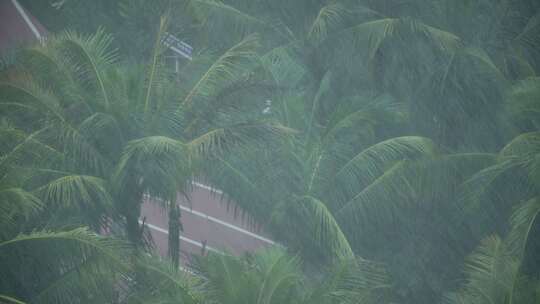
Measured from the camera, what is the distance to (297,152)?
1046 centimetres

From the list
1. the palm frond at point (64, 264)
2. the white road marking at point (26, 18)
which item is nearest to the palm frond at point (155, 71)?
the palm frond at point (64, 264)

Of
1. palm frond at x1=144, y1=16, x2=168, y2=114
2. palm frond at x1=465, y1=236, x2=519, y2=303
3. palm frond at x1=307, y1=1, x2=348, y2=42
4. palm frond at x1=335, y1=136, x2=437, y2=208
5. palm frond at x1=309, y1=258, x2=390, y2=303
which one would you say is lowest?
palm frond at x1=309, y1=258, x2=390, y2=303

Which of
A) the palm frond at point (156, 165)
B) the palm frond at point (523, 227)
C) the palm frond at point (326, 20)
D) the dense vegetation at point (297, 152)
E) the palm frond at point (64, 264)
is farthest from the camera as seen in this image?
the palm frond at point (326, 20)

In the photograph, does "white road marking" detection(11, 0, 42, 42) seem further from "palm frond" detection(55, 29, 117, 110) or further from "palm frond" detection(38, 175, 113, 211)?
"palm frond" detection(38, 175, 113, 211)

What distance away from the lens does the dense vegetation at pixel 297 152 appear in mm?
8156

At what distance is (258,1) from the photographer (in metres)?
13.7

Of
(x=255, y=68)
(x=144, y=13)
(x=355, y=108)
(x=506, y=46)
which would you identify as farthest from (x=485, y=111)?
(x=144, y=13)

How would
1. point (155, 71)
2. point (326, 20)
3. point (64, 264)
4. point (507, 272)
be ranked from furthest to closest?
1. point (326, 20)
2. point (155, 71)
3. point (64, 264)
4. point (507, 272)

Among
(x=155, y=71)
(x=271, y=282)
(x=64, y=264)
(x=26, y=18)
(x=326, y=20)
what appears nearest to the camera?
(x=271, y=282)

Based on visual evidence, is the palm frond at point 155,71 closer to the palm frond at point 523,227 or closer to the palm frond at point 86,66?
the palm frond at point 86,66

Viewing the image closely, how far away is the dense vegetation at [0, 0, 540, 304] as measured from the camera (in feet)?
26.8

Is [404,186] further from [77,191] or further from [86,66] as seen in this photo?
[86,66]

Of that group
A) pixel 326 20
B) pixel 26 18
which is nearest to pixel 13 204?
pixel 326 20

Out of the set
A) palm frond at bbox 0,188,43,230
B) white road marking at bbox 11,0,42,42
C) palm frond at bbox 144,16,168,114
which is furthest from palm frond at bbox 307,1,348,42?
white road marking at bbox 11,0,42,42
